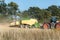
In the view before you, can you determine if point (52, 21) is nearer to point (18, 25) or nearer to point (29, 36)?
point (18, 25)

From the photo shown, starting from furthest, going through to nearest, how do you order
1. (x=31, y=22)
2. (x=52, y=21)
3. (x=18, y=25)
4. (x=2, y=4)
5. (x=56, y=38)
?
(x=2, y=4) → (x=18, y=25) → (x=31, y=22) → (x=52, y=21) → (x=56, y=38)

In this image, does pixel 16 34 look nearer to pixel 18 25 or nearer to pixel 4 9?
→ pixel 18 25

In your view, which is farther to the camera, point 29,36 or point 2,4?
point 2,4

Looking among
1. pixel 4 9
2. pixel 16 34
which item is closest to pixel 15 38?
pixel 16 34

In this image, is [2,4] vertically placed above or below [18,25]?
above

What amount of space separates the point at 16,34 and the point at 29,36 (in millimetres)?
401

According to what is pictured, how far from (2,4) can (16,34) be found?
38.0 metres

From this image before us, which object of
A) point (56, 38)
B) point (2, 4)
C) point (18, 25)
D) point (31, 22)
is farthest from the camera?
point (2, 4)

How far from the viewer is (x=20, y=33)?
682 cm

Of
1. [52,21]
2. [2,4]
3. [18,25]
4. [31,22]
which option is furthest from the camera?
[2,4]

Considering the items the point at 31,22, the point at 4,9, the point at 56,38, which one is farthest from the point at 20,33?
Result: the point at 4,9

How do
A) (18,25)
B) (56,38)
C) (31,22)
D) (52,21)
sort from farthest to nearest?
(18,25) → (31,22) → (52,21) → (56,38)

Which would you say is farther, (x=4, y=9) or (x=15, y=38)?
(x=4, y=9)

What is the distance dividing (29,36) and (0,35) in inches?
35.3
